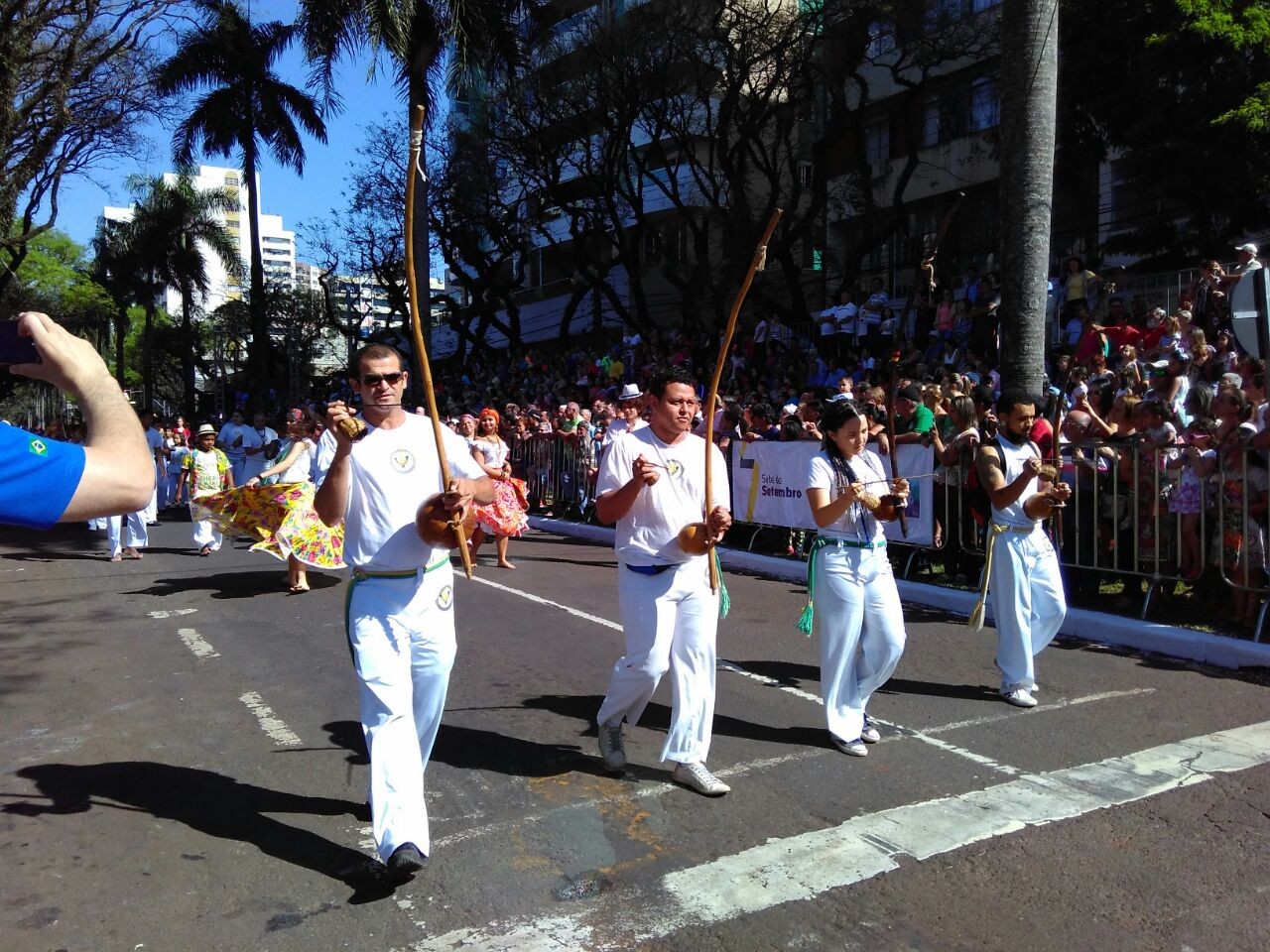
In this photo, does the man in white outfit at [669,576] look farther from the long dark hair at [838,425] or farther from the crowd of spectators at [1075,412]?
the long dark hair at [838,425]

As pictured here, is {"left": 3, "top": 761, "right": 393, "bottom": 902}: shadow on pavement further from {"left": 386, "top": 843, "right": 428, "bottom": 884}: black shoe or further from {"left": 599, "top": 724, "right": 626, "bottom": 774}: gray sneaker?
{"left": 599, "top": 724, "right": 626, "bottom": 774}: gray sneaker

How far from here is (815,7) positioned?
23.5 metres

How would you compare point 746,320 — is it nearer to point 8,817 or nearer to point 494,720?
point 494,720

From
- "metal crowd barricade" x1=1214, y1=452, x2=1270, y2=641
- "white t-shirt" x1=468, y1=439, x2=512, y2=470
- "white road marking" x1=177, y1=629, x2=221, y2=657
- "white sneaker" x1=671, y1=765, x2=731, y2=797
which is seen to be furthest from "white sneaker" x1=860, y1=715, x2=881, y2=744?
"white t-shirt" x1=468, y1=439, x2=512, y2=470

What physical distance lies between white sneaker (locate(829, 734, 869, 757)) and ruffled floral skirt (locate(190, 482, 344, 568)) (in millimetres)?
5496

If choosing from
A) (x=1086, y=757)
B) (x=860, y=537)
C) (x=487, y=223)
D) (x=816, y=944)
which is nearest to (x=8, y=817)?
(x=816, y=944)

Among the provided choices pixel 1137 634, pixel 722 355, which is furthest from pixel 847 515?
pixel 1137 634

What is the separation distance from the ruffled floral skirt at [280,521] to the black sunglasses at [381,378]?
5.49 metres

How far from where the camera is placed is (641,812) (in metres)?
4.61

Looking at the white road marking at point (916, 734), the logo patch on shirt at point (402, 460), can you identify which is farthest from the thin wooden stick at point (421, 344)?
the white road marking at point (916, 734)

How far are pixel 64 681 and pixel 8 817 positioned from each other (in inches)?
105

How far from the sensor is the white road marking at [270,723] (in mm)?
5688

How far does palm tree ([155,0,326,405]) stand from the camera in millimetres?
31484

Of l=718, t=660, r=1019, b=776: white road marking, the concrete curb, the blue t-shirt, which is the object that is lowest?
l=718, t=660, r=1019, b=776: white road marking
